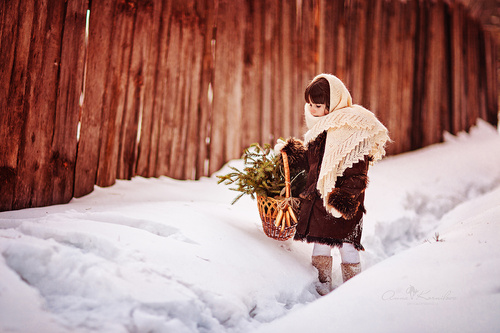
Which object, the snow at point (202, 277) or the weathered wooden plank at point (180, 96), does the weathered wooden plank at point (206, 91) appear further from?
the snow at point (202, 277)

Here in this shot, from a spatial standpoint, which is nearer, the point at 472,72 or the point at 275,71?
the point at 275,71

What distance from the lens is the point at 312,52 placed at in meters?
5.01

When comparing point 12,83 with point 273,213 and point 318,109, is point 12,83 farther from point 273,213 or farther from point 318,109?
point 318,109

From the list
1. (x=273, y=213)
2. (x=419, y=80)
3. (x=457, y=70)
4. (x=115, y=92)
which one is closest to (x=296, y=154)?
(x=273, y=213)

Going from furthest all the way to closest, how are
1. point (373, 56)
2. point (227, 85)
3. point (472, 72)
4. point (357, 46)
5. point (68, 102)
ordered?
point (472, 72), point (373, 56), point (357, 46), point (227, 85), point (68, 102)

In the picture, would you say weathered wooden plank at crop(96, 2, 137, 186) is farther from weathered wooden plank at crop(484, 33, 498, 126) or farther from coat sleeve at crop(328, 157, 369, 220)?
weathered wooden plank at crop(484, 33, 498, 126)

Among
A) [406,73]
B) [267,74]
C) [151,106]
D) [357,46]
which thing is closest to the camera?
[151,106]

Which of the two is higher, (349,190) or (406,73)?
(406,73)

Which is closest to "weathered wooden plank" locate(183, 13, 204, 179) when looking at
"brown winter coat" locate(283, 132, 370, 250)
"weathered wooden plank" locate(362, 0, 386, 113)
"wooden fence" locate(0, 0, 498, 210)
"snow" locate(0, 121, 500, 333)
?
"wooden fence" locate(0, 0, 498, 210)

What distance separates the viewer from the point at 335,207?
265 centimetres

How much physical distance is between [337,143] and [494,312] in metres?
1.50

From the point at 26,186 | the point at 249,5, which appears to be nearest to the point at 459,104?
the point at 249,5

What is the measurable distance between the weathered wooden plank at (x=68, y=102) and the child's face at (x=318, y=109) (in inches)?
75.8

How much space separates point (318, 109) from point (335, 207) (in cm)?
81
